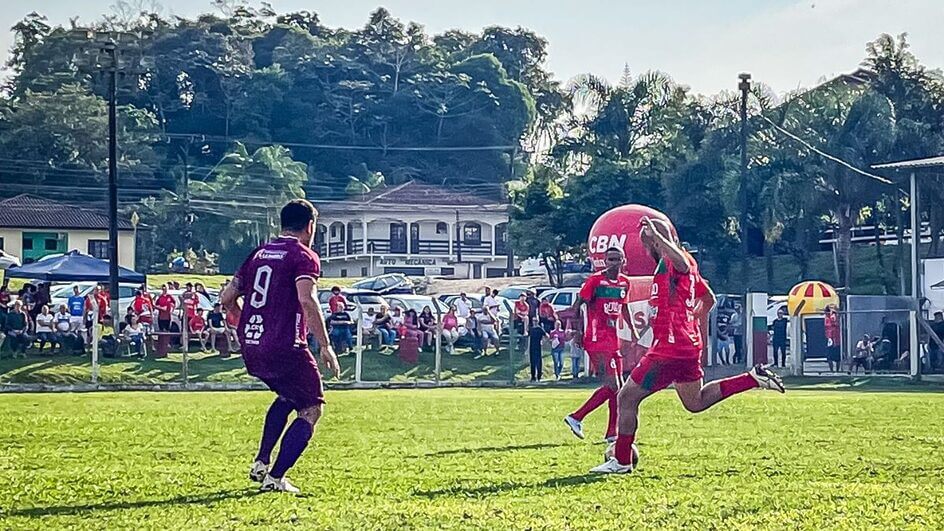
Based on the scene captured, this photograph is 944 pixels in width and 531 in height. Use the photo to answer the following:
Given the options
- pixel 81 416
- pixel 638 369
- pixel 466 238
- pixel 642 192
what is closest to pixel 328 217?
pixel 466 238

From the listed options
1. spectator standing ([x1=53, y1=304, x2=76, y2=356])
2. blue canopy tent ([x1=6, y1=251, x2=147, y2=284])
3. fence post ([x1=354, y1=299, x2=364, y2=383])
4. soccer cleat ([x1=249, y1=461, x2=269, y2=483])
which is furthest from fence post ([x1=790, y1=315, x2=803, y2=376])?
soccer cleat ([x1=249, y1=461, x2=269, y2=483])

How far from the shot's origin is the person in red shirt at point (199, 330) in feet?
107

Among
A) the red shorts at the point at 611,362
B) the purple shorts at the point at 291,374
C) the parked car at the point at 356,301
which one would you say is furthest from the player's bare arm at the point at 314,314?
the parked car at the point at 356,301

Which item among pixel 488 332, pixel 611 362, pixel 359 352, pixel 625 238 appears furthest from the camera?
pixel 488 332

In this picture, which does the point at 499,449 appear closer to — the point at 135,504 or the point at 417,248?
the point at 135,504

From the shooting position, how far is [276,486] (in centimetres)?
983

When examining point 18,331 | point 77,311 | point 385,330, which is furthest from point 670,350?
point 77,311

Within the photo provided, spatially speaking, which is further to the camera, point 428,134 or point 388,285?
point 428,134

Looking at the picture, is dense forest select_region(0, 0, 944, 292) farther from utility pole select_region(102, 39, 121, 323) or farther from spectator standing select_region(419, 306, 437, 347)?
spectator standing select_region(419, 306, 437, 347)

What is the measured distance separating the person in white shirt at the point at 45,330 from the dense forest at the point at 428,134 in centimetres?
1108

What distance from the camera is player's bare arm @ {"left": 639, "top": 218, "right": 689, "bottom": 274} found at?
35.1 feet

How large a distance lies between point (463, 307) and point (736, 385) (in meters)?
26.5

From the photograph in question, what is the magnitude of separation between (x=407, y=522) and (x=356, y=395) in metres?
17.9

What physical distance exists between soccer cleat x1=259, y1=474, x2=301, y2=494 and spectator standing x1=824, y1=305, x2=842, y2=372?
27.4 metres
